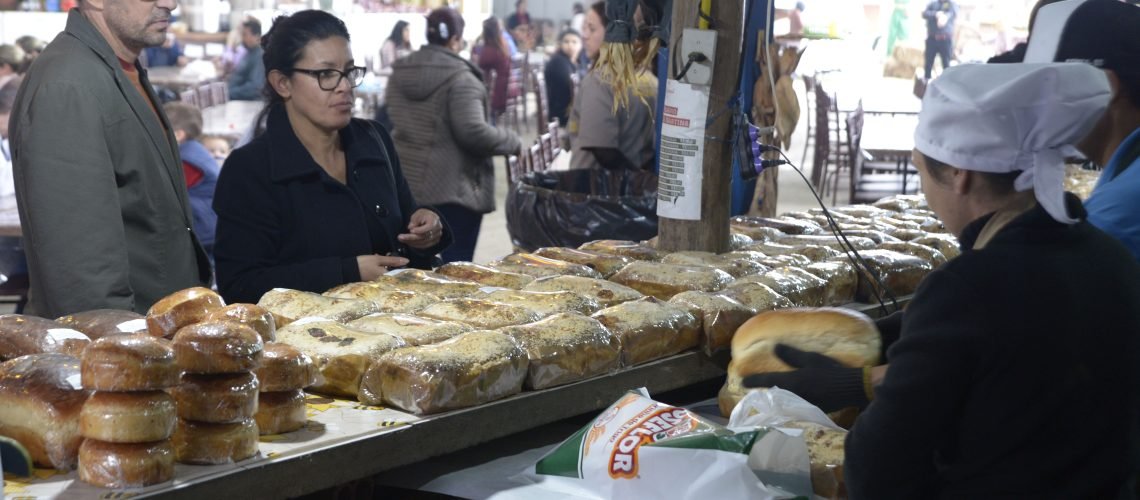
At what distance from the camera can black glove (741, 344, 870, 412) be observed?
2.11 m

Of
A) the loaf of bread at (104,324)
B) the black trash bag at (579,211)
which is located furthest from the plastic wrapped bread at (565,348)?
the black trash bag at (579,211)

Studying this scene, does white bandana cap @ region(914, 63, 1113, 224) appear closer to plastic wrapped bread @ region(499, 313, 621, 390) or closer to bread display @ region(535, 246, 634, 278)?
plastic wrapped bread @ region(499, 313, 621, 390)

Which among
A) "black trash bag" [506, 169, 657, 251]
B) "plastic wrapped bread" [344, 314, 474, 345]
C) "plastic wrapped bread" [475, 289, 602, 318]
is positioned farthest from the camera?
"black trash bag" [506, 169, 657, 251]

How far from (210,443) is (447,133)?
4066 mm

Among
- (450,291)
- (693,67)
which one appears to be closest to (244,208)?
(450,291)

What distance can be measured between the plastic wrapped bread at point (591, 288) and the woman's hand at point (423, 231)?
1.95ft

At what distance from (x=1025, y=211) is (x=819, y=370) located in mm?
627

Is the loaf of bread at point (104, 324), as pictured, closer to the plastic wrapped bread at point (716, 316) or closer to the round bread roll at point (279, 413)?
the round bread roll at point (279, 413)

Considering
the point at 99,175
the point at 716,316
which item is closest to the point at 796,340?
the point at 716,316

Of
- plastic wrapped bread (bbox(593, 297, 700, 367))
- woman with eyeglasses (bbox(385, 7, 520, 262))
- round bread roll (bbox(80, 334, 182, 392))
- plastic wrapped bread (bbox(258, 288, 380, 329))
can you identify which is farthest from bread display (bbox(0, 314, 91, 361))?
woman with eyeglasses (bbox(385, 7, 520, 262))

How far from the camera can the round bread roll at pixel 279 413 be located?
185 centimetres

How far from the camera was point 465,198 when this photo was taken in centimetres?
561

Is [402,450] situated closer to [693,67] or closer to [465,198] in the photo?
[693,67]

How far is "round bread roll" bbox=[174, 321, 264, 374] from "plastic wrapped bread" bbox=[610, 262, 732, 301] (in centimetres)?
122
